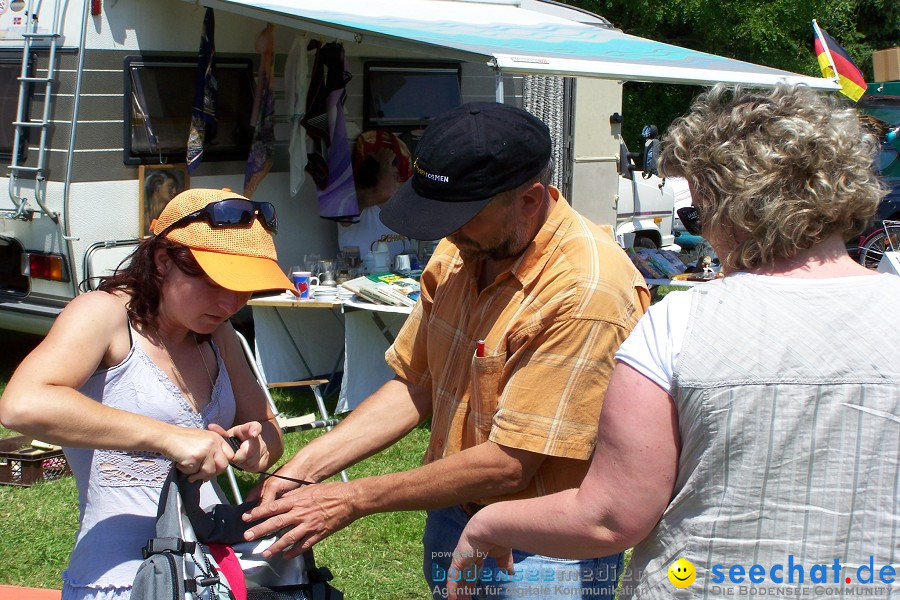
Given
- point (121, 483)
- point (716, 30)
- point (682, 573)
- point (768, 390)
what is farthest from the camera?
point (716, 30)

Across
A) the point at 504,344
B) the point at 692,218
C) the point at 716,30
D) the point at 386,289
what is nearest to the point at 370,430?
the point at 504,344

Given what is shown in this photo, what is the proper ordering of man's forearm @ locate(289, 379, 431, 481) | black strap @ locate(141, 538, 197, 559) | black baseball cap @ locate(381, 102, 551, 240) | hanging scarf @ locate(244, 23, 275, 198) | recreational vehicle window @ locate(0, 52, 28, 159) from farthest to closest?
1. hanging scarf @ locate(244, 23, 275, 198)
2. recreational vehicle window @ locate(0, 52, 28, 159)
3. man's forearm @ locate(289, 379, 431, 481)
4. black baseball cap @ locate(381, 102, 551, 240)
5. black strap @ locate(141, 538, 197, 559)

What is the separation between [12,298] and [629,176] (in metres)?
6.82

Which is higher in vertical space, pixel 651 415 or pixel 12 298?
pixel 651 415

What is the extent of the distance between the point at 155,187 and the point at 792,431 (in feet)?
17.4

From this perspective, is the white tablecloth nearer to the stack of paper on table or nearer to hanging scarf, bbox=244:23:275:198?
the stack of paper on table

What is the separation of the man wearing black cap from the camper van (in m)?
3.02

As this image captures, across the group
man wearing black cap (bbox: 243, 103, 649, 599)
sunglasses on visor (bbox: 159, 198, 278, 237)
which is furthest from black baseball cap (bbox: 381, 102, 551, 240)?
sunglasses on visor (bbox: 159, 198, 278, 237)

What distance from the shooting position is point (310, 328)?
6.50 metres

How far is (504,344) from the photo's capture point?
2.02 meters

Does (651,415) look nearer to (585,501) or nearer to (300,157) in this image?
(585,501)

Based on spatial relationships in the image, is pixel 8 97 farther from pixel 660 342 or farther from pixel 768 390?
pixel 768 390

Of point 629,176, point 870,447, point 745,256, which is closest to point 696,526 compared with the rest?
point 870,447

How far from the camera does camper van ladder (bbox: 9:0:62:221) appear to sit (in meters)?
5.72
